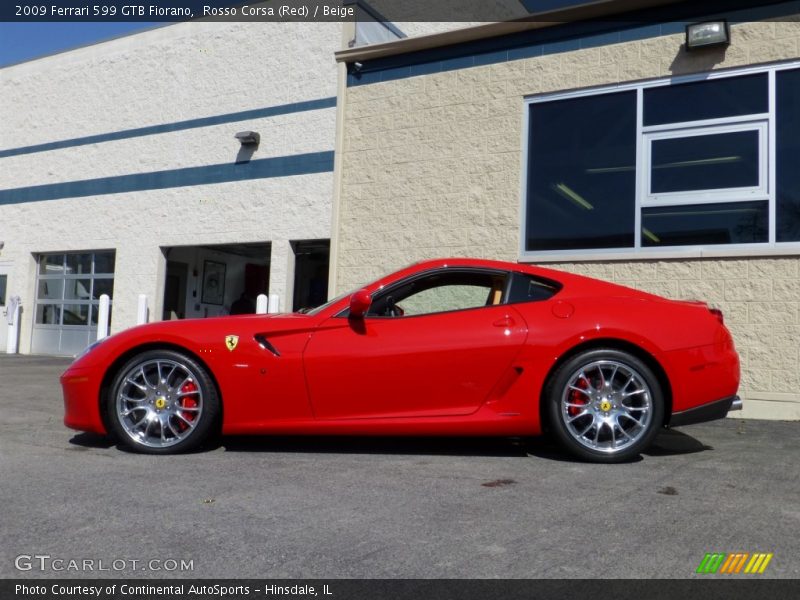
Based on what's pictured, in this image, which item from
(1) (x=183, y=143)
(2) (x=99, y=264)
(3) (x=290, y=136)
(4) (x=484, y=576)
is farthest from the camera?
(2) (x=99, y=264)

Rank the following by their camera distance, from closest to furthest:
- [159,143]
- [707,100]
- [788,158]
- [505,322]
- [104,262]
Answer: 1. [505,322]
2. [788,158]
3. [707,100]
4. [159,143]
5. [104,262]

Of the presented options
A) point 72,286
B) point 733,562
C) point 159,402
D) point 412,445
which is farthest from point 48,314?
point 733,562

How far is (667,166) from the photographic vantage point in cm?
747

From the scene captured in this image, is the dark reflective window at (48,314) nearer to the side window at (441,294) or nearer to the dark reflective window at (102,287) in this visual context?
the dark reflective window at (102,287)

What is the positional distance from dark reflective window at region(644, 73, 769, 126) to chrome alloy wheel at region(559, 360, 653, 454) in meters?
4.05

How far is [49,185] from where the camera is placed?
50.1 ft

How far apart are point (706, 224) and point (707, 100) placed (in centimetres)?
128

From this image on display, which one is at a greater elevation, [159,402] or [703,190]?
[703,190]

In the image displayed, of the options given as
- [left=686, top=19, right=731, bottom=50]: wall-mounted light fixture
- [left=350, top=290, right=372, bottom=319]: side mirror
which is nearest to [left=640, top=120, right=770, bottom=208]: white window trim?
[left=686, top=19, right=731, bottom=50]: wall-mounted light fixture

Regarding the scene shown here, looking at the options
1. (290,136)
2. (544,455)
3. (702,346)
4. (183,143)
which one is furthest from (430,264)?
(183,143)

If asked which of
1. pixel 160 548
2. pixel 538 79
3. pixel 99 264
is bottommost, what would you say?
pixel 160 548

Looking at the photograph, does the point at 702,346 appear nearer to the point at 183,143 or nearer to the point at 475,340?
the point at 475,340

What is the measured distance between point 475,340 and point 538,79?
4854 mm

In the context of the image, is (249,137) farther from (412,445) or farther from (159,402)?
(412,445)
